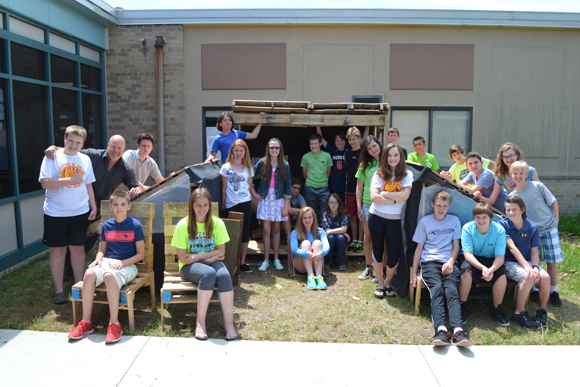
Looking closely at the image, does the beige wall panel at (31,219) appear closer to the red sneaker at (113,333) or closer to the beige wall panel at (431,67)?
the red sneaker at (113,333)

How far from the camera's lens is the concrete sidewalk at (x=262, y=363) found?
331cm

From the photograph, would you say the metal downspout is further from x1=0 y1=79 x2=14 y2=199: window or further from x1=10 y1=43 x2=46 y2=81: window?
x1=0 y1=79 x2=14 y2=199: window

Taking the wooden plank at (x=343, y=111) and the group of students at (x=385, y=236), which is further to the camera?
the wooden plank at (x=343, y=111)

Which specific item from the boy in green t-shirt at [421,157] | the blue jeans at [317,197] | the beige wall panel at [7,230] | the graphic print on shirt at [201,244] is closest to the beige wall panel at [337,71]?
the boy in green t-shirt at [421,157]

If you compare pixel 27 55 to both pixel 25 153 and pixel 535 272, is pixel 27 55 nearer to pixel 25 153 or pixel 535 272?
pixel 25 153

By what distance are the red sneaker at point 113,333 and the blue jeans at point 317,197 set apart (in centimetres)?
343

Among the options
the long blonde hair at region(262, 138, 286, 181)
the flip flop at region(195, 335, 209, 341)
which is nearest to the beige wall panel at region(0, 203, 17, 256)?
the long blonde hair at region(262, 138, 286, 181)

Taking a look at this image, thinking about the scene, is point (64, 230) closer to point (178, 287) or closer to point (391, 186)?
point (178, 287)

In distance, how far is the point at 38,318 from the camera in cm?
439

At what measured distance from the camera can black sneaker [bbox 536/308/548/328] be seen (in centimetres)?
431

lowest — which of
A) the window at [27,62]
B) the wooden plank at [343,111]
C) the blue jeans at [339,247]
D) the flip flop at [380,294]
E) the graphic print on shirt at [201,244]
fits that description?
the flip flop at [380,294]

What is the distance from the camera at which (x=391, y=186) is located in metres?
4.82

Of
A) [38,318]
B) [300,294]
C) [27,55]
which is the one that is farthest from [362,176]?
[27,55]

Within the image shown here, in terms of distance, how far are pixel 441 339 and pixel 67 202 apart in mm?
3980
